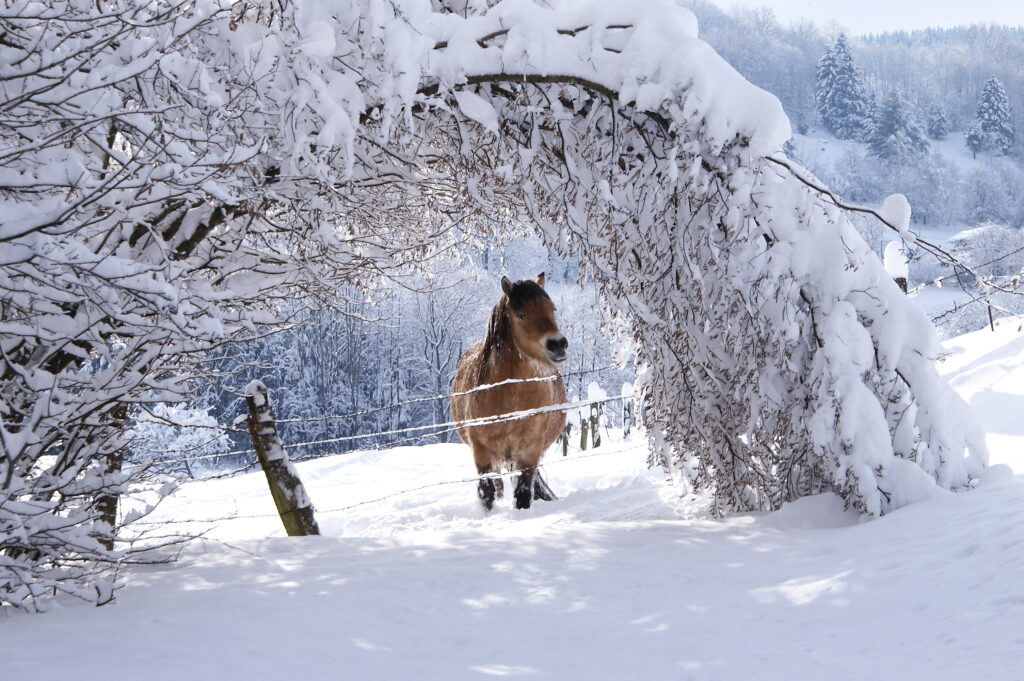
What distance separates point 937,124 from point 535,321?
122374 mm

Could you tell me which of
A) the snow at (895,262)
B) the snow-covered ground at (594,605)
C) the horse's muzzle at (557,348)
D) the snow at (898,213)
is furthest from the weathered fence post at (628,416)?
the snow-covered ground at (594,605)

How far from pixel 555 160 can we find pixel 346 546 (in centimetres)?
286

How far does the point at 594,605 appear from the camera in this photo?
3.44 metres

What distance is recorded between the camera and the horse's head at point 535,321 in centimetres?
697

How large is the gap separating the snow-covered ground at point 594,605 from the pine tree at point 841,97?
368 feet

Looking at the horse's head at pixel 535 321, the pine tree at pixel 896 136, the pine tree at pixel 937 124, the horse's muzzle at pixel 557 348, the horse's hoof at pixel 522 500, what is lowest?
the horse's hoof at pixel 522 500

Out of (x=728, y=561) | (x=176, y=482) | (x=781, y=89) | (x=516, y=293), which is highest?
(x=781, y=89)

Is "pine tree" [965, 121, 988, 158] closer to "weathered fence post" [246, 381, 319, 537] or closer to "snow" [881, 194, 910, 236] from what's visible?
"snow" [881, 194, 910, 236]

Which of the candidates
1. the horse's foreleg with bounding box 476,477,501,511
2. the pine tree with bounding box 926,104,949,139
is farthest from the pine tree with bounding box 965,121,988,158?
the horse's foreleg with bounding box 476,477,501,511

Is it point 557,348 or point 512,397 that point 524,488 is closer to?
point 512,397

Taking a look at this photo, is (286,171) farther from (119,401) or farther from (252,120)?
(119,401)

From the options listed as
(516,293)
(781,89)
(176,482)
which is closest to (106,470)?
(176,482)

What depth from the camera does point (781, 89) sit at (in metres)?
123

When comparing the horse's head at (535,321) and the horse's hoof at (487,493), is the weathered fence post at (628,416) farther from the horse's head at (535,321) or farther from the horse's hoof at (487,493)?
the horse's head at (535,321)
